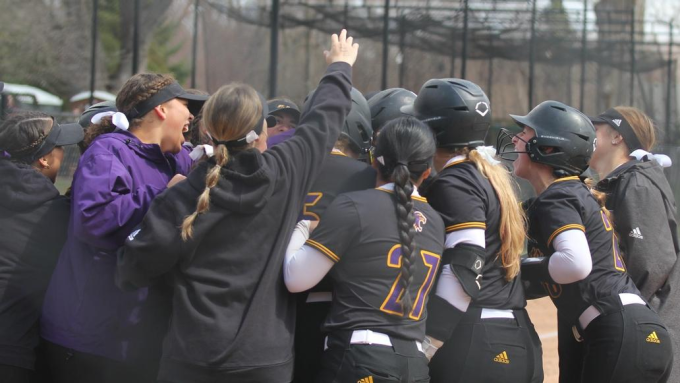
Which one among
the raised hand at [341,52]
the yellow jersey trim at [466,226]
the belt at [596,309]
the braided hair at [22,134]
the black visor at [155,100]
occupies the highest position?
the raised hand at [341,52]

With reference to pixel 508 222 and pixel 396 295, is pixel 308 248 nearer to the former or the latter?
pixel 396 295

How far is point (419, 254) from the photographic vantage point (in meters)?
3.01

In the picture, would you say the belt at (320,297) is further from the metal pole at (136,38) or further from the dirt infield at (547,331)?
the metal pole at (136,38)

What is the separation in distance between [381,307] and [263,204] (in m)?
0.59

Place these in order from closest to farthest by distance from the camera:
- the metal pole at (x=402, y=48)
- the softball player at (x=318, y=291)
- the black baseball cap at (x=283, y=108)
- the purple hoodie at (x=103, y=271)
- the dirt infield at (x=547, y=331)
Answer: the purple hoodie at (x=103, y=271) → the softball player at (x=318, y=291) → the black baseball cap at (x=283, y=108) → the dirt infield at (x=547, y=331) → the metal pole at (x=402, y=48)

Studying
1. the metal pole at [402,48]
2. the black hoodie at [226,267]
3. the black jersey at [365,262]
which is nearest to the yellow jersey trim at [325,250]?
the black jersey at [365,262]

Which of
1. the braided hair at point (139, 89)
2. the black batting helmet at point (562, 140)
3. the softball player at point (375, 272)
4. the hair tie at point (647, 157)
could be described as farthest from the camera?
the hair tie at point (647, 157)

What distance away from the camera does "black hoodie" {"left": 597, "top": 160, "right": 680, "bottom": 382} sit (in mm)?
4137

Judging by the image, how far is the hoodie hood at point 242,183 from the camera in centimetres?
281

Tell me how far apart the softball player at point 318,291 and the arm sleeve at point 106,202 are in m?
0.66

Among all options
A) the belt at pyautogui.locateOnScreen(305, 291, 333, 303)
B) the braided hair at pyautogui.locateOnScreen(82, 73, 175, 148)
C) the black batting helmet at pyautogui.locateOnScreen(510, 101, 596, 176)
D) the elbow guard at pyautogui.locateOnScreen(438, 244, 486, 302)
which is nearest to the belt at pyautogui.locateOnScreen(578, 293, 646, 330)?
the black batting helmet at pyautogui.locateOnScreen(510, 101, 596, 176)

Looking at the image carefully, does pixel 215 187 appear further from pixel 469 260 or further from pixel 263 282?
pixel 469 260

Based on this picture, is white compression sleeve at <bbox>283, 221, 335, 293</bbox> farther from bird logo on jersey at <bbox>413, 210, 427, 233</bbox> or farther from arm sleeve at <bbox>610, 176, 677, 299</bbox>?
arm sleeve at <bbox>610, 176, 677, 299</bbox>

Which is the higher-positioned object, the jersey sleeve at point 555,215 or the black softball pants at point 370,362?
the jersey sleeve at point 555,215
